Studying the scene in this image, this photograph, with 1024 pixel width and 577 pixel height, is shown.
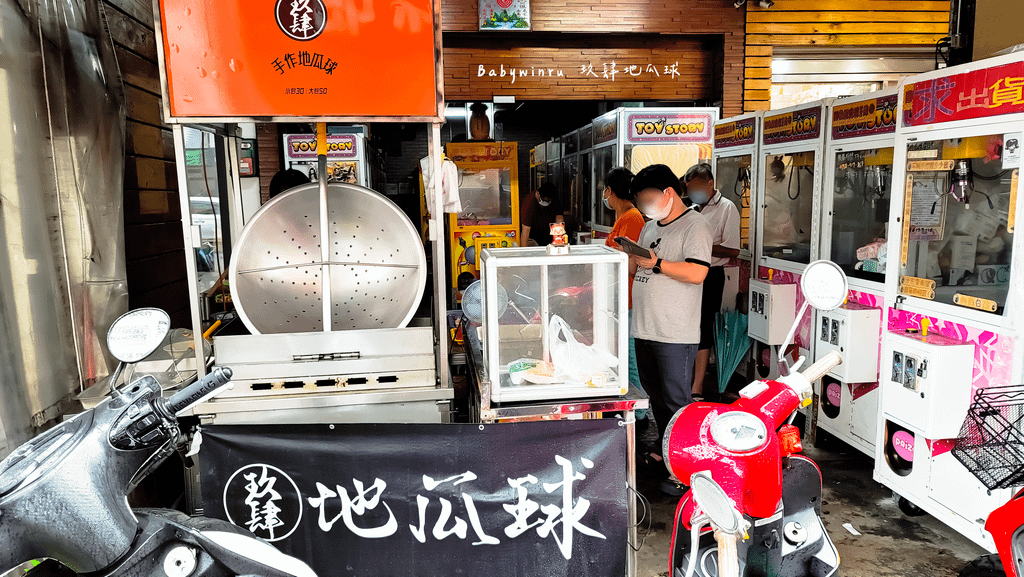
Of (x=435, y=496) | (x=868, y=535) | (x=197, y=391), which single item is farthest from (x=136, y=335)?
(x=868, y=535)

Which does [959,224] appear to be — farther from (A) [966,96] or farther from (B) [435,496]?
(B) [435,496]

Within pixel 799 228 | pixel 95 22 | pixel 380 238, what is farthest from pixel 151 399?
pixel 799 228

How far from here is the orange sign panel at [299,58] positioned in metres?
2.41

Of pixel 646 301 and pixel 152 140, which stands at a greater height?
pixel 152 140

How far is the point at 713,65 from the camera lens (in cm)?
817

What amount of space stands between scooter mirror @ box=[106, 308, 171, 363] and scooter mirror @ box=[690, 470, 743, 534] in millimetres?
1393

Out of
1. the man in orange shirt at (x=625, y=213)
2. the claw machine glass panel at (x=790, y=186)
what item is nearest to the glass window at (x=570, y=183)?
the claw machine glass panel at (x=790, y=186)

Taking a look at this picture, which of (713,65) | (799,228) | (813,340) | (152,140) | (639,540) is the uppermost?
(713,65)

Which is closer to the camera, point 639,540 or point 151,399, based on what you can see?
point 151,399

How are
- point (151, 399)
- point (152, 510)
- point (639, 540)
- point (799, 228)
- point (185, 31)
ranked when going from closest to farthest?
point (151, 399), point (152, 510), point (185, 31), point (639, 540), point (799, 228)

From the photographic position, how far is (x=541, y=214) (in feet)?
25.2

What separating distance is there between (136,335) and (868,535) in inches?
134

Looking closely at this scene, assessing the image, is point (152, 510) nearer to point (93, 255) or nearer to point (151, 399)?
point (151, 399)

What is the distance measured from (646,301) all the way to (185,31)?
2.53 metres
